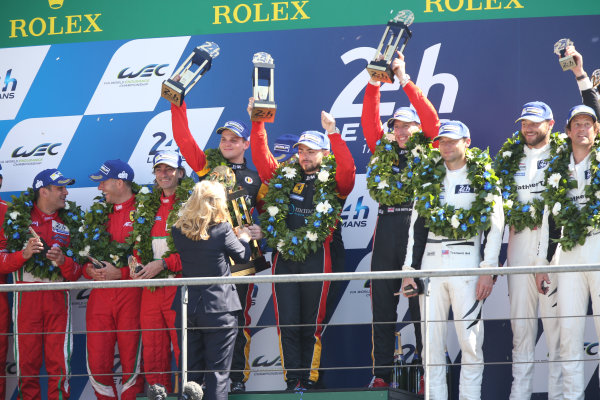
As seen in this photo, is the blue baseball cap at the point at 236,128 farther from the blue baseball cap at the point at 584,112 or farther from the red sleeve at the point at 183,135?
the blue baseball cap at the point at 584,112

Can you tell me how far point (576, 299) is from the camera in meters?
4.93

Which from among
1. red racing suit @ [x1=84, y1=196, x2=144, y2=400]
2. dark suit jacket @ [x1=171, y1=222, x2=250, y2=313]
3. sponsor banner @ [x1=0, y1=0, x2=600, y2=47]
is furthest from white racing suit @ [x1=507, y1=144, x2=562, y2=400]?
red racing suit @ [x1=84, y1=196, x2=144, y2=400]

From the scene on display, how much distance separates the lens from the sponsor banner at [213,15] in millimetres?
6574

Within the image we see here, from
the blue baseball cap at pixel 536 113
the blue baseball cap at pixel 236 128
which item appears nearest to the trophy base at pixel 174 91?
the blue baseball cap at pixel 236 128

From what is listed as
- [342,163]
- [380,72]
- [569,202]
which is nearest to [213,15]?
[380,72]

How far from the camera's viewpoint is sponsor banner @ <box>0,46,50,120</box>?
282 inches

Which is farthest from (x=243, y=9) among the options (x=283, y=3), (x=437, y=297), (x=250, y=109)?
(x=437, y=297)

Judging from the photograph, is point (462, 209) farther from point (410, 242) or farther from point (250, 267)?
point (250, 267)

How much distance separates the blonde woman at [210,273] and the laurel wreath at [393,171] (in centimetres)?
118

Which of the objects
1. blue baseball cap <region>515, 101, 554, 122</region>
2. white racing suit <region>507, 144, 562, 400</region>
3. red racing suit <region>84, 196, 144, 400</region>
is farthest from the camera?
red racing suit <region>84, 196, 144, 400</region>

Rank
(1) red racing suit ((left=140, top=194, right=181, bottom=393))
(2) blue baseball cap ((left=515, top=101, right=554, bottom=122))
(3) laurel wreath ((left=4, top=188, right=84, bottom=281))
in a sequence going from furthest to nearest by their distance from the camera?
(3) laurel wreath ((left=4, top=188, right=84, bottom=281)), (1) red racing suit ((left=140, top=194, right=181, bottom=393)), (2) blue baseball cap ((left=515, top=101, right=554, bottom=122))

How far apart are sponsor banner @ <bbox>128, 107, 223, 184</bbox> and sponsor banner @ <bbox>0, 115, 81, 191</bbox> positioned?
596mm

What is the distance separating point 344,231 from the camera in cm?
654

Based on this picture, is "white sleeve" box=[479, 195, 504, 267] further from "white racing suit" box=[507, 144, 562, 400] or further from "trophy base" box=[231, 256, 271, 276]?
"trophy base" box=[231, 256, 271, 276]
